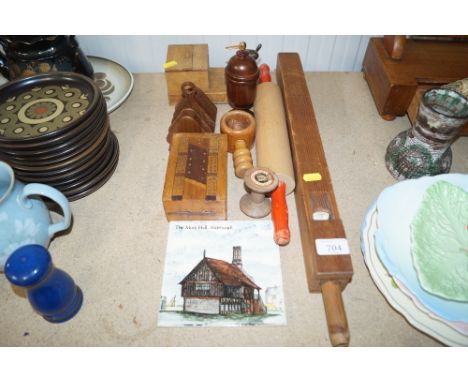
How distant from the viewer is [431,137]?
0.78 m

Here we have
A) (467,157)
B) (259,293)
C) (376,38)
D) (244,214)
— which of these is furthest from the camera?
(376,38)

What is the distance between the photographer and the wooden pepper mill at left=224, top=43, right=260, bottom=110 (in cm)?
95

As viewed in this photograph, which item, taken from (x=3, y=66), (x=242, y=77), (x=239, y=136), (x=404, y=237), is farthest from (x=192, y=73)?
(x=404, y=237)

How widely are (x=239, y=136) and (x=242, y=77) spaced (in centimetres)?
20

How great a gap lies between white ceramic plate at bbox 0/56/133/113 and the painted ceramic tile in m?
0.54

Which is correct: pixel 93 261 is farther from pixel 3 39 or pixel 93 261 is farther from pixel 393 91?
pixel 393 91

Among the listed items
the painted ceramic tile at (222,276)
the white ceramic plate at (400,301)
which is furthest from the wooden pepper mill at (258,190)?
the white ceramic plate at (400,301)

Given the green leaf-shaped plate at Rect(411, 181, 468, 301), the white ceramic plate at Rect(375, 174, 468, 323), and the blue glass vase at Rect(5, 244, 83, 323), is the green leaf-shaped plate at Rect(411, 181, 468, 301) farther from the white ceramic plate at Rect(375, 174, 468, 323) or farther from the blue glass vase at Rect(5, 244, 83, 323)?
the blue glass vase at Rect(5, 244, 83, 323)

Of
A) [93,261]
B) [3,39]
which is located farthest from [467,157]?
[3,39]

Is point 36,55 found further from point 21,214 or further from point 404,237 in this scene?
point 404,237

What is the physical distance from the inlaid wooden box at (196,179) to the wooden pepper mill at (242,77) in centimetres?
22

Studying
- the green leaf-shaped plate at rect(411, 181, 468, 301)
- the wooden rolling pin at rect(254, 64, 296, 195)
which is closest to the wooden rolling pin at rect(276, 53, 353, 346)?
the wooden rolling pin at rect(254, 64, 296, 195)

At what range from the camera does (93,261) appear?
74 cm

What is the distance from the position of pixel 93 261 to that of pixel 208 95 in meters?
0.64
